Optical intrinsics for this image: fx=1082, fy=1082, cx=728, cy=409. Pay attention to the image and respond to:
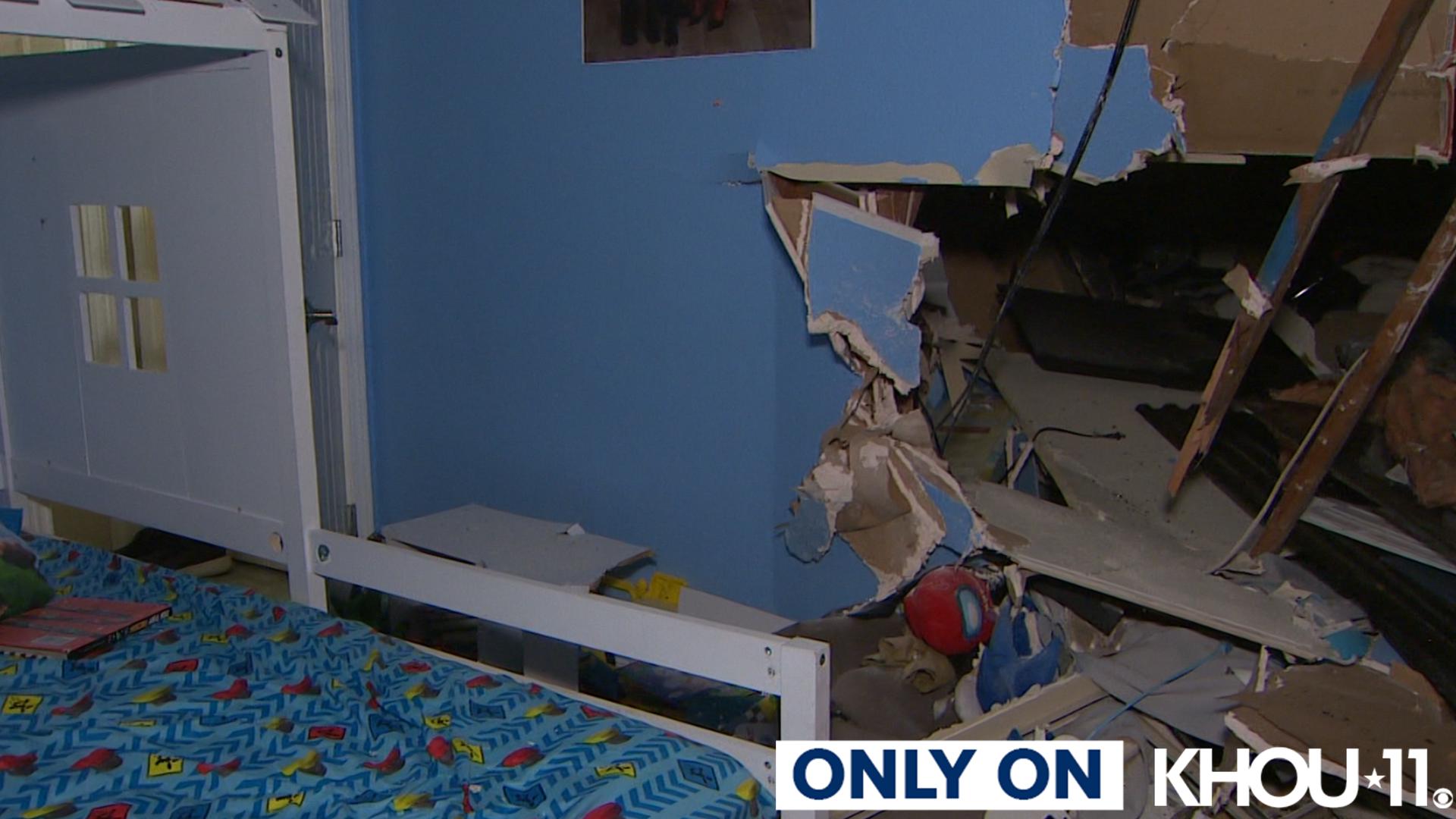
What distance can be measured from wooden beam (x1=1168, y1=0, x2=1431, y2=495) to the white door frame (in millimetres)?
2278

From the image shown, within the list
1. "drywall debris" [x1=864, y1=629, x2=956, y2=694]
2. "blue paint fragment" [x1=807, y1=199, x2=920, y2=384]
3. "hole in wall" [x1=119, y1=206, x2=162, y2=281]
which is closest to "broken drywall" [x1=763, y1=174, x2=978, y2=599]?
"blue paint fragment" [x1=807, y1=199, x2=920, y2=384]

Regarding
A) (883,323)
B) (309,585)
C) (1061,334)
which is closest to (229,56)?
(309,585)

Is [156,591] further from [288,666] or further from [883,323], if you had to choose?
[883,323]

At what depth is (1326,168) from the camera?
5.88 feet

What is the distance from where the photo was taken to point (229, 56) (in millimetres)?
1840

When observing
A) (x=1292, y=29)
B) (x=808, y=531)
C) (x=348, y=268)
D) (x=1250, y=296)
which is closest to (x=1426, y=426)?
(x=1250, y=296)

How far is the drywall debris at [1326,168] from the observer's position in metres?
1.78

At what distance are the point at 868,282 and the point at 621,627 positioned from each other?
998mm

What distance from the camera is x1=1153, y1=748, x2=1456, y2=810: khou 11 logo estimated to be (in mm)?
1743

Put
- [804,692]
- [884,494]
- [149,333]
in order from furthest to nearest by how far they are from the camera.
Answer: [149,333] → [884,494] → [804,692]

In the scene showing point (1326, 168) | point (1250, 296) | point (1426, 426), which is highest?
point (1326, 168)

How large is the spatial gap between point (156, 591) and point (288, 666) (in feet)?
1.49

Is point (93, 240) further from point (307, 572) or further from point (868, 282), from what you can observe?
point (868, 282)

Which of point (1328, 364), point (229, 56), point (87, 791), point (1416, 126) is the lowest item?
point (87, 791)
